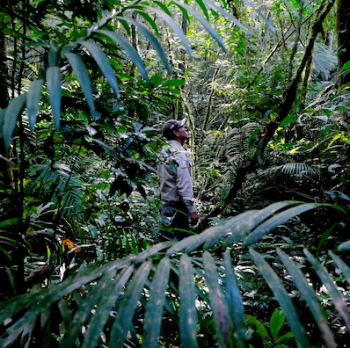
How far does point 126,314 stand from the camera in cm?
45

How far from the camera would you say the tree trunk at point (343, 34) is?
2602 mm

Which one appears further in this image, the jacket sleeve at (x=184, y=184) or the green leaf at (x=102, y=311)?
the jacket sleeve at (x=184, y=184)

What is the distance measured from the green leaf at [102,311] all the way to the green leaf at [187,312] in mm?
131

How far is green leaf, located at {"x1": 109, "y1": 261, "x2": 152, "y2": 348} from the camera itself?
0.43 metres

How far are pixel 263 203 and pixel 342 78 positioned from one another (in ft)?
5.12

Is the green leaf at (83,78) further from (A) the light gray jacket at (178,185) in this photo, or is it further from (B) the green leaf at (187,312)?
(A) the light gray jacket at (178,185)

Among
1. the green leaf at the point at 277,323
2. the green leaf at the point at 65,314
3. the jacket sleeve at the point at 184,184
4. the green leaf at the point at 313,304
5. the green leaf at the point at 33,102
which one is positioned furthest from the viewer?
the jacket sleeve at the point at 184,184

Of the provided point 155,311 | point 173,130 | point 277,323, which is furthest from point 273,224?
point 173,130

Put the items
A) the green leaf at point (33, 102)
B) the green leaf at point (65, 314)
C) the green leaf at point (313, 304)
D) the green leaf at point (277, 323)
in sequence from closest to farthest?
the green leaf at point (313, 304), the green leaf at point (33, 102), the green leaf at point (65, 314), the green leaf at point (277, 323)

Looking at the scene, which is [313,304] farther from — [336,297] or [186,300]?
[186,300]

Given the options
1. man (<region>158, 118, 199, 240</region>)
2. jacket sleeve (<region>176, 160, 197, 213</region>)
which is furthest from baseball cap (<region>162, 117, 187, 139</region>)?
jacket sleeve (<region>176, 160, 197, 213</region>)

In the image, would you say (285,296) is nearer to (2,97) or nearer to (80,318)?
(80,318)

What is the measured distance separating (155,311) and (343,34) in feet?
11.1

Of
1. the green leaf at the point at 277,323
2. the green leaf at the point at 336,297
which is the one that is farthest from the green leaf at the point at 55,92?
the green leaf at the point at 277,323
